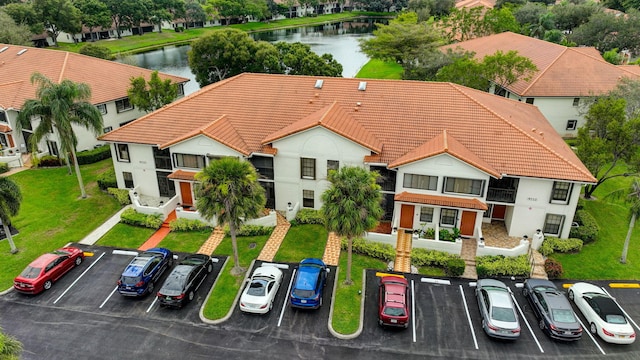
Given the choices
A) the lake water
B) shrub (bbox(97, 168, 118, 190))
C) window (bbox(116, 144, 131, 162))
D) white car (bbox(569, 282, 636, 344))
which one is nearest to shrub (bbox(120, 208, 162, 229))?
window (bbox(116, 144, 131, 162))

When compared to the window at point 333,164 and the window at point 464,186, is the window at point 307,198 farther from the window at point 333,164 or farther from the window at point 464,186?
the window at point 464,186

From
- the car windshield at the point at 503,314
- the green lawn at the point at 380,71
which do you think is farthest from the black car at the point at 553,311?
the green lawn at the point at 380,71

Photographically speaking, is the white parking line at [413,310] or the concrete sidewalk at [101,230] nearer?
the white parking line at [413,310]

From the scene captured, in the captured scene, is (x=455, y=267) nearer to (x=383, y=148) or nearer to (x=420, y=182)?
(x=420, y=182)

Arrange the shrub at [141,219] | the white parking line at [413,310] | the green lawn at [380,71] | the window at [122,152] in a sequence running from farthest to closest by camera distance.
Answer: the green lawn at [380,71] < the window at [122,152] < the shrub at [141,219] < the white parking line at [413,310]

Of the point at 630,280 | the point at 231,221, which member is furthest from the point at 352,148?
the point at 630,280

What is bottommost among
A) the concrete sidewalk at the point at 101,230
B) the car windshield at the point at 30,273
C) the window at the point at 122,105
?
the concrete sidewalk at the point at 101,230

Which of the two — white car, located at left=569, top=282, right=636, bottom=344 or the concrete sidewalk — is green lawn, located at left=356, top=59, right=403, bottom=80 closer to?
the concrete sidewalk
